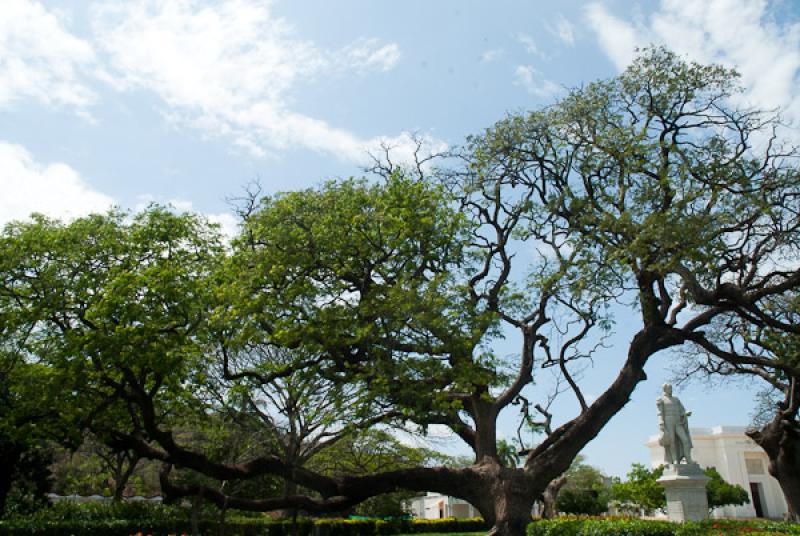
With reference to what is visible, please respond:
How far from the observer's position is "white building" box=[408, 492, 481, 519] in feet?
197

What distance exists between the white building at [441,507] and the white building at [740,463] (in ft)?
60.0

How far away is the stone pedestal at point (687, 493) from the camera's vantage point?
13.0m

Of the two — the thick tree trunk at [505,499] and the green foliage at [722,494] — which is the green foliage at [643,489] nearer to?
the green foliage at [722,494]

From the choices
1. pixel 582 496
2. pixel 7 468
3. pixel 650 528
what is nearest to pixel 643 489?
pixel 582 496

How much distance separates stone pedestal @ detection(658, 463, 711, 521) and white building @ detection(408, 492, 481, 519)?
148ft

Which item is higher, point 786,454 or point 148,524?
point 786,454

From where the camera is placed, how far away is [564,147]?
585 inches

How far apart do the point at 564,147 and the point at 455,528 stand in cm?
2557

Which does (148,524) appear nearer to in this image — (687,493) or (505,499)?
(505,499)

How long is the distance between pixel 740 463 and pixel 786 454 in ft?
134

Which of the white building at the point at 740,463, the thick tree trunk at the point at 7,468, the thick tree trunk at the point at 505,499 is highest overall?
the white building at the point at 740,463

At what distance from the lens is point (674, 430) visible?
13.8m

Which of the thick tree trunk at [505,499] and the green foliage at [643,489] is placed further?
the green foliage at [643,489]

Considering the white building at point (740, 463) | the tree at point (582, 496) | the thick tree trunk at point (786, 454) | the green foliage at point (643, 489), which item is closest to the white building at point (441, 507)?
the tree at point (582, 496)
